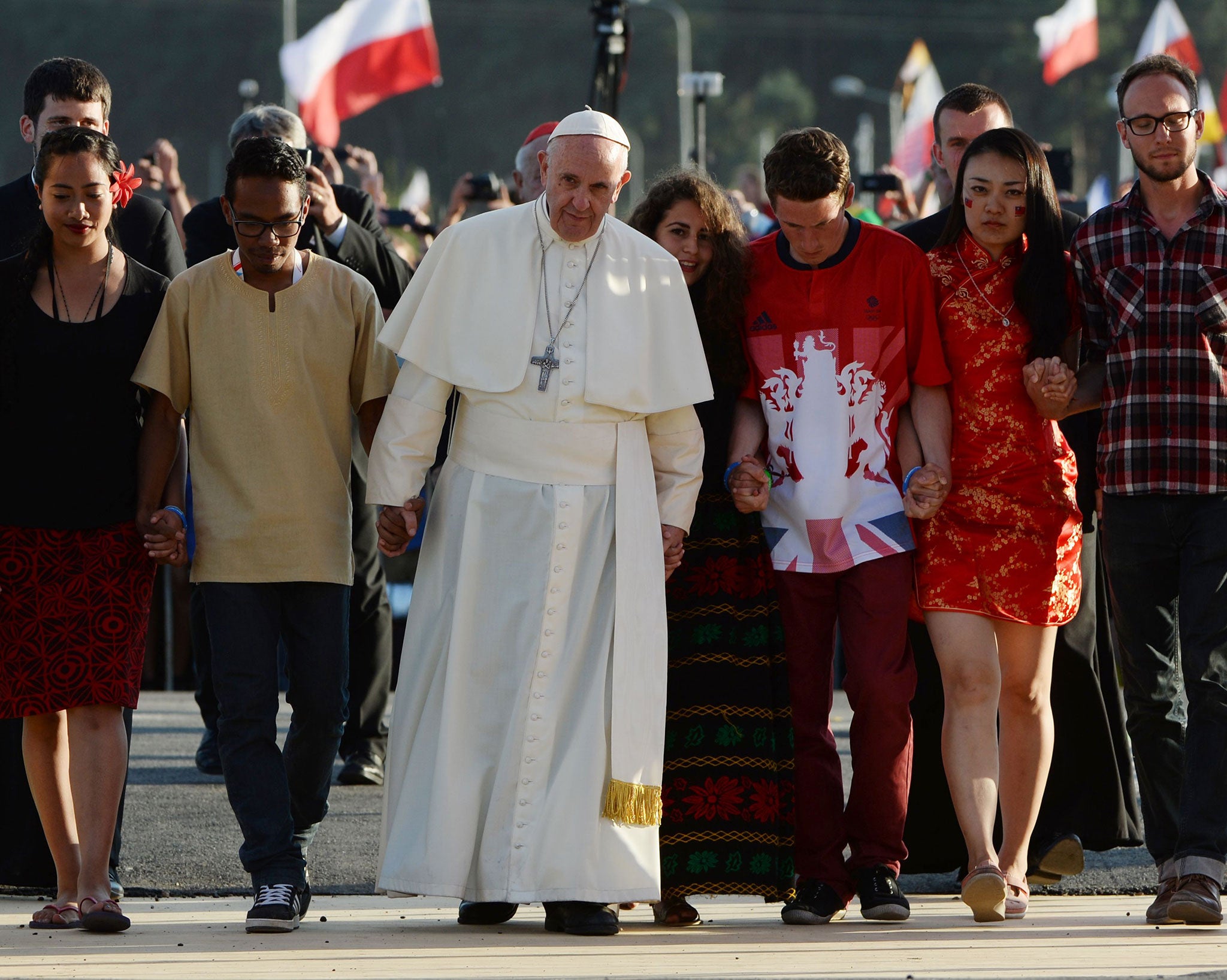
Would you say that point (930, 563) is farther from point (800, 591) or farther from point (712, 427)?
point (712, 427)

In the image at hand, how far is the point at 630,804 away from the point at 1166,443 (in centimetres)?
178

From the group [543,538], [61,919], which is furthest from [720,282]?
[61,919]

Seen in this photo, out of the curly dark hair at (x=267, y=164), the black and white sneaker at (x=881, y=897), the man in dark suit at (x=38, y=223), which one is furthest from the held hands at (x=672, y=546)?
the man in dark suit at (x=38, y=223)

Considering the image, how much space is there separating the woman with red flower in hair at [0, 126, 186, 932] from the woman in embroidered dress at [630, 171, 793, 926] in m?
1.45

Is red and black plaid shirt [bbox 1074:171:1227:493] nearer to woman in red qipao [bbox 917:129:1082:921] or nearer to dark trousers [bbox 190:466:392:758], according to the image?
woman in red qipao [bbox 917:129:1082:921]

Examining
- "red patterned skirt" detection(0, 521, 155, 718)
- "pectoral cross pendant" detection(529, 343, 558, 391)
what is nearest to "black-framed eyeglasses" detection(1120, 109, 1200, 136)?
"pectoral cross pendant" detection(529, 343, 558, 391)

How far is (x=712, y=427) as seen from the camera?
579 centimetres

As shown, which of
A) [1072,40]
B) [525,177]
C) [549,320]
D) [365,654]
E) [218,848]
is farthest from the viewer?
[1072,40]

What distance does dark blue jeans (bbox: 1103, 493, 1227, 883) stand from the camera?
5.41 metres

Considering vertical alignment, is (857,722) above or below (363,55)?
below


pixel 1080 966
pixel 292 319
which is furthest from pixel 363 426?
pixel 1080 966

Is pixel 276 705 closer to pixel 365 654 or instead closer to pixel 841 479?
pixel 841 479

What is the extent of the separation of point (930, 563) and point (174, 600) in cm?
655

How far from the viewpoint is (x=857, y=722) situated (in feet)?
18.1
